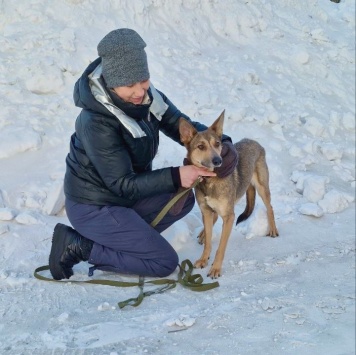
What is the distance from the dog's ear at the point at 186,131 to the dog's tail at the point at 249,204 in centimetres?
126

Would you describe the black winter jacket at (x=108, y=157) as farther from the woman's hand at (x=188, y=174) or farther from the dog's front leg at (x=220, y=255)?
the dog's front leg at (x=220, y=255)

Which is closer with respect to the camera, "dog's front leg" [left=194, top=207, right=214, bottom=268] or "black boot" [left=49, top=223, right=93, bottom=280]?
"black boot" [left=49, top=223, right=93, bottom=280]

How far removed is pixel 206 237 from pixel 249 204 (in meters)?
0.91

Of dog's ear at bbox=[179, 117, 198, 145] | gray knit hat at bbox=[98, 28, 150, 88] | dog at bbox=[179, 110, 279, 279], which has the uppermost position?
gray knit hat at bbox=[98, 28, 150, 88]

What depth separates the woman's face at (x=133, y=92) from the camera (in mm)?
3693

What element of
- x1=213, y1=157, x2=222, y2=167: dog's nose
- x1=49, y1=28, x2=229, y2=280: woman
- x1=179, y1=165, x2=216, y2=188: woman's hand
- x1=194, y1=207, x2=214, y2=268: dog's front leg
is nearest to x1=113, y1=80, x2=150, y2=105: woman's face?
x1=49, y1=28, x2=229, y2=280: woman

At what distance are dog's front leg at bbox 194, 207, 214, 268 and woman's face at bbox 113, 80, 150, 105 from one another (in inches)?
50.4

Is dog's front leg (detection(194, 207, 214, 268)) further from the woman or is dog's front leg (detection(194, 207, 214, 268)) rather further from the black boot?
the black boot

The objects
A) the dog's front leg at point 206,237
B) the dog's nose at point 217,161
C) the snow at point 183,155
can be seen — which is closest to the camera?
the snow at point 183,155

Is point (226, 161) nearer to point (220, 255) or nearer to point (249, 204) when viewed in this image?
point (220, 255)

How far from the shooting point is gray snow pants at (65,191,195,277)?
3982 mm

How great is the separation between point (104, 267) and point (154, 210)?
0.65 m

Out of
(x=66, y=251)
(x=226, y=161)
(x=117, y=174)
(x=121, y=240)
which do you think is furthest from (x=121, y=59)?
(x=66, y=251)

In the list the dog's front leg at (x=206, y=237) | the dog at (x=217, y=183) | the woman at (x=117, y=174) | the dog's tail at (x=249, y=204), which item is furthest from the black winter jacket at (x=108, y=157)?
the dog's tail at (x=249, y=204)
